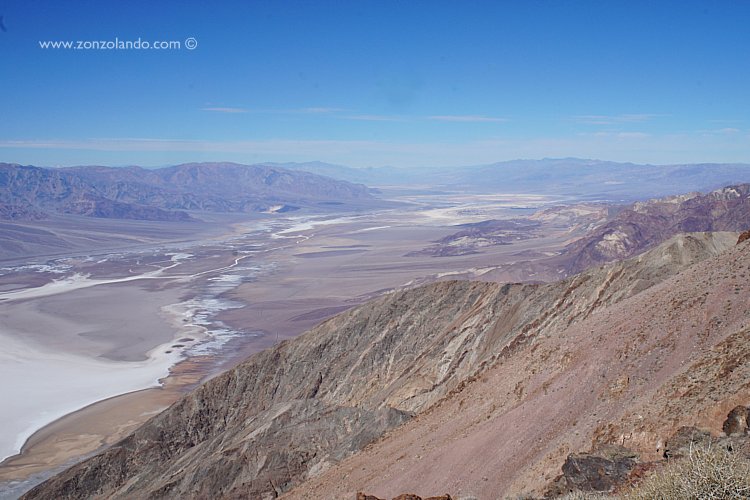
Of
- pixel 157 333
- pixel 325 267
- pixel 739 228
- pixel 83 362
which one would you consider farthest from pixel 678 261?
pixel 325 267

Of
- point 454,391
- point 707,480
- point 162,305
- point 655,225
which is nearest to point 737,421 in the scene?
point 707,480

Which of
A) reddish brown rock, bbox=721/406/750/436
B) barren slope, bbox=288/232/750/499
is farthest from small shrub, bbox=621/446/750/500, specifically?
barren slope, bbox=288/232/750/499

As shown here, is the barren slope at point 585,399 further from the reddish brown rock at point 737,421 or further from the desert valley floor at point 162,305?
the desert valley floor at point 162,305

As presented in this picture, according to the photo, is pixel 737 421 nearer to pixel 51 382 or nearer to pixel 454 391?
pixel 454 391

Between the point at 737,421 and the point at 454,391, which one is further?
the point at 454,391

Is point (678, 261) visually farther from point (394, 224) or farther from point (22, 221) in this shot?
point (22, 221)

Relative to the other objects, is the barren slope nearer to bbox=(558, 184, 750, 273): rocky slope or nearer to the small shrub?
the small shrub

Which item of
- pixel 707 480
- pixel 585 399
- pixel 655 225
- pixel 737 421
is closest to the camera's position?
pixel 707 480

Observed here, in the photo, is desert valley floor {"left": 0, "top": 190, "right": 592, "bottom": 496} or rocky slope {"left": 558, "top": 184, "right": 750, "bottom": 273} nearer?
desert valley floor {"left": 0, "top": 190, "right": 592, "bottom": 496}
